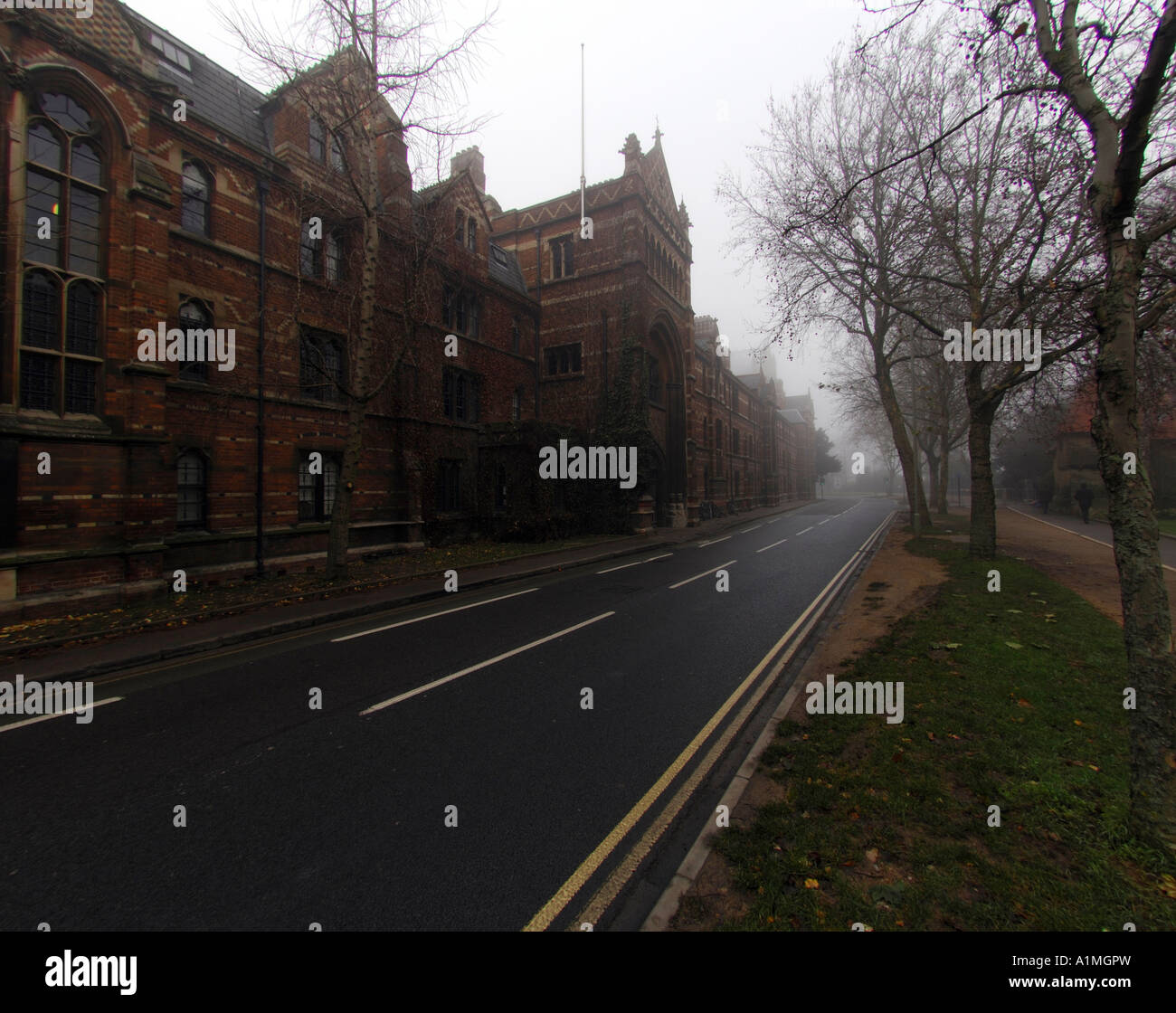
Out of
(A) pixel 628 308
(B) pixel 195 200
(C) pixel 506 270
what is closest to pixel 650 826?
(B) pixel 195 200

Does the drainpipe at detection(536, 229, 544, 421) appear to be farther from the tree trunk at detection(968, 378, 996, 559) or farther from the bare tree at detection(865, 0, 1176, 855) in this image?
the bare tree at detection(865, 0, 1176, 855)

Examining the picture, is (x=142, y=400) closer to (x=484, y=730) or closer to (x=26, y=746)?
(x=26, y=746)

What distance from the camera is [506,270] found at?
2644 cm

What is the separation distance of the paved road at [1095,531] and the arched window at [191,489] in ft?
75.2

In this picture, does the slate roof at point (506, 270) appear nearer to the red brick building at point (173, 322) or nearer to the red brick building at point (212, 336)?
the red brick building at point (212, 336)

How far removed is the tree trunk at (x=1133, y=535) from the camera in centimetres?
318

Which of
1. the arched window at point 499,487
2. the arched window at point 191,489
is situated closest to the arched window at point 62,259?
the arched window at point 191,489

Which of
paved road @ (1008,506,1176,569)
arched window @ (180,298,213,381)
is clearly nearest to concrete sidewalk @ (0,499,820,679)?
arched window @ (180,298,213,381)

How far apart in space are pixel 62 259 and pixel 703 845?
1504cm

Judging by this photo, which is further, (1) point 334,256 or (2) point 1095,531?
(2) point 1095,531

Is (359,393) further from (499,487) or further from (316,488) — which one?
(499,487)

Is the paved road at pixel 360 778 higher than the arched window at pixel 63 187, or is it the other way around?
the arched window at pixel 63 187
